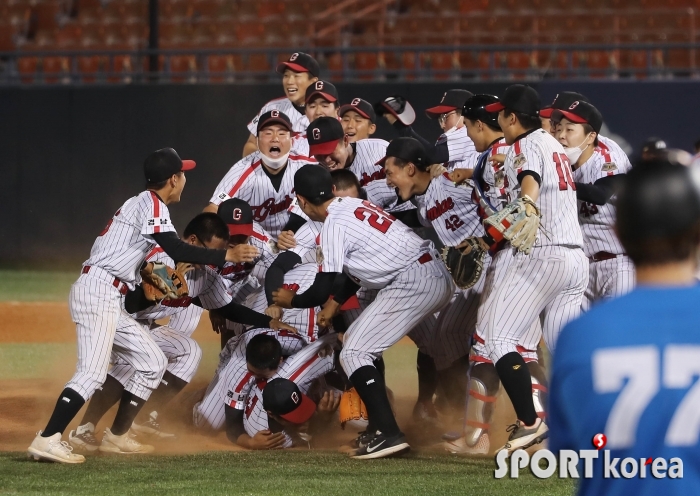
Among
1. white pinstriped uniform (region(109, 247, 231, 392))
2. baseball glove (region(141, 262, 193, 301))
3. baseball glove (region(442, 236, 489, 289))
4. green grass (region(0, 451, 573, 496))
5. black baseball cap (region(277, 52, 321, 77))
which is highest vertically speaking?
black baseball cap (region(277, 52, 321, 77))

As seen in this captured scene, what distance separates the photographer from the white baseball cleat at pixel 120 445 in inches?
203

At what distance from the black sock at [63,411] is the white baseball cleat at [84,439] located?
1.43 ft

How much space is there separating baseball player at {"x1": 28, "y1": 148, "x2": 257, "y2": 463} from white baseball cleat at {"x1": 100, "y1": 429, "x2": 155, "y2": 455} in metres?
0.01

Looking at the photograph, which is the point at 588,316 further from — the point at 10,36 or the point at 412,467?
the point at 10,36

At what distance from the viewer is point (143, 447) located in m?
5.22

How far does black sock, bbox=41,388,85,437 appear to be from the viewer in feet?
15.6

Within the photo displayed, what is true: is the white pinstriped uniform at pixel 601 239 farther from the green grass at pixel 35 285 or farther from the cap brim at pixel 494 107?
the green grass at pixel 35 285

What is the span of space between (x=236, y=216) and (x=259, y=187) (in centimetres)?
71

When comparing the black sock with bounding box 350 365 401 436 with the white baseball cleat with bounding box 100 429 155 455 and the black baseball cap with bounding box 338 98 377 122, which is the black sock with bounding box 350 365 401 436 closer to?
the white baseball cleat with bounding box 100 429 155 455

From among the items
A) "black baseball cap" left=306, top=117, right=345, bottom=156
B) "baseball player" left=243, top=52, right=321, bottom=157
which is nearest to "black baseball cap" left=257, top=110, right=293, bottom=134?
"black baseball cap" left=306, top=117, right=345, bottom=156

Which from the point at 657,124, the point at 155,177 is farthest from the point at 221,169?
the point at 155,177

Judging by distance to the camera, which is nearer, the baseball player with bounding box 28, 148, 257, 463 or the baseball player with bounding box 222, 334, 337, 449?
the baseball player with bounding box 28, 148, 257, 463

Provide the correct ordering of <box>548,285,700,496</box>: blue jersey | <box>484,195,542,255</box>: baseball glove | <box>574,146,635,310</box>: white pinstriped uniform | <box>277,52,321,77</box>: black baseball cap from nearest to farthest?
<box>548,285,700,496</box>: blue jersey
<box>484,195,542,255</box>: baseball glove
<box>574,146,635,310</box>: white pinstriped uniform
<box>277,52,321,77</box>: black baseball cap

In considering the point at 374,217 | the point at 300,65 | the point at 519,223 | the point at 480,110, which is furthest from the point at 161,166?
the point at 300,65
